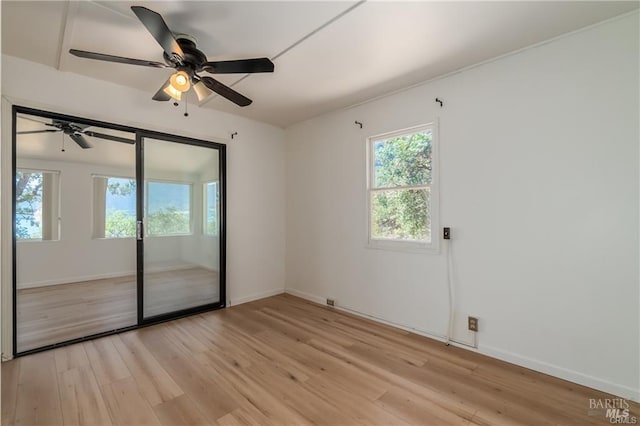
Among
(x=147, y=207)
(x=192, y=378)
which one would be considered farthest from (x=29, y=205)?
(x=192, y=378)

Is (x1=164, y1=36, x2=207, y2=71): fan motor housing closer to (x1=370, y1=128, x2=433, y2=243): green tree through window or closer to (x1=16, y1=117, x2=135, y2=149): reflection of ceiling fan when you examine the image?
(x1=16, y1=117, x2=135, y2=149): reflection of ceiling fan

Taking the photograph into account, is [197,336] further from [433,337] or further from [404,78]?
[404,78]

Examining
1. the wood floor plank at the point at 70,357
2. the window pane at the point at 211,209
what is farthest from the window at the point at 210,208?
the wood floor plank at the point at 70,357

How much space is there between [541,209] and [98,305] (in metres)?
5.39

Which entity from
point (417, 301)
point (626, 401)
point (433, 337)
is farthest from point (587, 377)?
point (417, 301)

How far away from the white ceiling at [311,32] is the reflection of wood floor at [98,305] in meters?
2.39

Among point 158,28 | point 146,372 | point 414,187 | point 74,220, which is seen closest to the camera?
point 158,28

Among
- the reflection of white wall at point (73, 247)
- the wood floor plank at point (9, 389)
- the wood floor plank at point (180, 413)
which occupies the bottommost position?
the wood floor plank at point (180, 413)

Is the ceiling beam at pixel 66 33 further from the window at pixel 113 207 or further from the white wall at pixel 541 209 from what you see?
the window at pixel 113 207

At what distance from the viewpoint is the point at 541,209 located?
7.95 ft

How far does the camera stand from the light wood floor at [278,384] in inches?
74.9

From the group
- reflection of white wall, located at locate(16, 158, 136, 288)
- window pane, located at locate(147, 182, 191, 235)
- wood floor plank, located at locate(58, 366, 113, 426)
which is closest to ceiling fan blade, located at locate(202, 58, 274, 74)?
window pane, located at locate(147, 182, 191, 235)

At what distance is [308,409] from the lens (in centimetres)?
197

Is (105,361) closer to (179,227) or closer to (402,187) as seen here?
(179,227)
